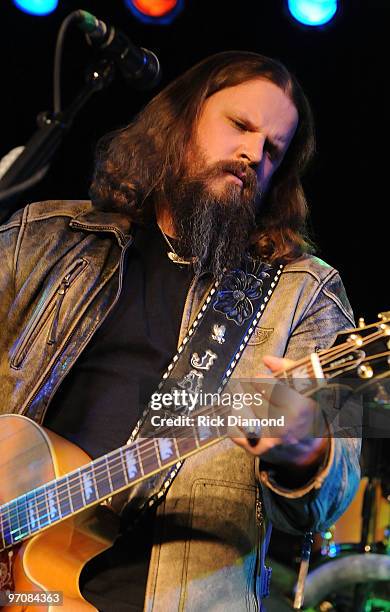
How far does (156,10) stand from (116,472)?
2.92 meters

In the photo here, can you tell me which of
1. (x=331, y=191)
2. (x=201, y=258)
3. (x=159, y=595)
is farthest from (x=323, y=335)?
(x=331, y=191)

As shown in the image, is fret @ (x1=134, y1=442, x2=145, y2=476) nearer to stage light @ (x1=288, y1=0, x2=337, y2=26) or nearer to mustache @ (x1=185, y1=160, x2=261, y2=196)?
mustache @ (x1=185, y1=160, x2=261, y2=196)

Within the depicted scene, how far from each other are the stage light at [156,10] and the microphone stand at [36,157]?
2103mm

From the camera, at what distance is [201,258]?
8.74 ft

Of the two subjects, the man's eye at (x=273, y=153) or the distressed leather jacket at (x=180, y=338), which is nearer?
the distressed leather jacket at (x=180, y=338)

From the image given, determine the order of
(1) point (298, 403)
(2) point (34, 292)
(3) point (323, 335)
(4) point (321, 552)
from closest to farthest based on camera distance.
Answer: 1. (1) point (298, 403)
2. (3) point (323, 335)
3. (2) point (34, 292)
4. (4) point (321, 552)

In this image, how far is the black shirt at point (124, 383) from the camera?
209 centimetres

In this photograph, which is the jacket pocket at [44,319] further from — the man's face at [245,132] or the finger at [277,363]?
the finger at [277,363]

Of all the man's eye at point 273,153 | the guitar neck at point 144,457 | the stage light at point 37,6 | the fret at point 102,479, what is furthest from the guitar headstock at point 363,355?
the stage light at point 37,6

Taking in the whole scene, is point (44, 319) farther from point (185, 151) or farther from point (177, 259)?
point (185, 151)

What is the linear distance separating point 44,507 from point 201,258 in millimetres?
1085

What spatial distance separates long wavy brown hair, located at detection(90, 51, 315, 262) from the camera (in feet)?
9.71

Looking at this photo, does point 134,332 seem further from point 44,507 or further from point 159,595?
point 159,595

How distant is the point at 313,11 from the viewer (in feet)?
12.2
